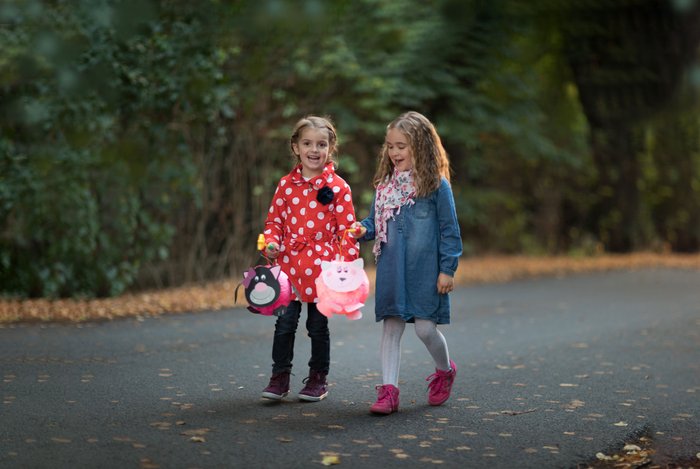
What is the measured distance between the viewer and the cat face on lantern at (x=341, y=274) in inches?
233

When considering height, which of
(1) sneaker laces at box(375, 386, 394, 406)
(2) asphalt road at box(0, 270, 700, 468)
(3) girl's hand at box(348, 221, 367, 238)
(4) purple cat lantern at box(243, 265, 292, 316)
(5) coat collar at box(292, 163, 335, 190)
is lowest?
(2) asphalt road at box(0, 270, 700, 468)

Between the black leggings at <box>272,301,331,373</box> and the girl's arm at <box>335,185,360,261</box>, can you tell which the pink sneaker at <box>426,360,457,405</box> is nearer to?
the black leggings at <box>272,301,331,373</box>

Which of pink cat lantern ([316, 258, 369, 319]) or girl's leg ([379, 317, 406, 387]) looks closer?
pink cat lantern ([316, 258, 369, 319])

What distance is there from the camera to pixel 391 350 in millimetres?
6121

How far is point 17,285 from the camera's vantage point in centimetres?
1121

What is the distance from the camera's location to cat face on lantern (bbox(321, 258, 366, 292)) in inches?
233

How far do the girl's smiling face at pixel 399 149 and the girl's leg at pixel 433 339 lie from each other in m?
0.91

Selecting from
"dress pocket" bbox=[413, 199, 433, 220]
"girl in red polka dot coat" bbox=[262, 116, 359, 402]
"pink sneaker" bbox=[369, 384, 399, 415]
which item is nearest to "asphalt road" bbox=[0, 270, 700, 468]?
"pink sneaker" bbox=[369, 384, 399, 415]

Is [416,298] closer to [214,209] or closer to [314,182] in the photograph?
[314,182]

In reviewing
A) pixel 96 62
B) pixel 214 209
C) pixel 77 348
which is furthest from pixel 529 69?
pixel 77 348

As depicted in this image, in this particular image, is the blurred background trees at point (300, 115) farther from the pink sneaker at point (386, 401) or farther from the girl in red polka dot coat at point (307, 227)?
the pink sneaker at point (386, 401)

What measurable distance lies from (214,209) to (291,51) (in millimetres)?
2396

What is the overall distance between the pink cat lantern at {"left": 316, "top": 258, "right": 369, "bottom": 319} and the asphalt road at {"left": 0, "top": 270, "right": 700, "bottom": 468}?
1.98 feet

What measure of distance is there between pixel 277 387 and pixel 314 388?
23cm
